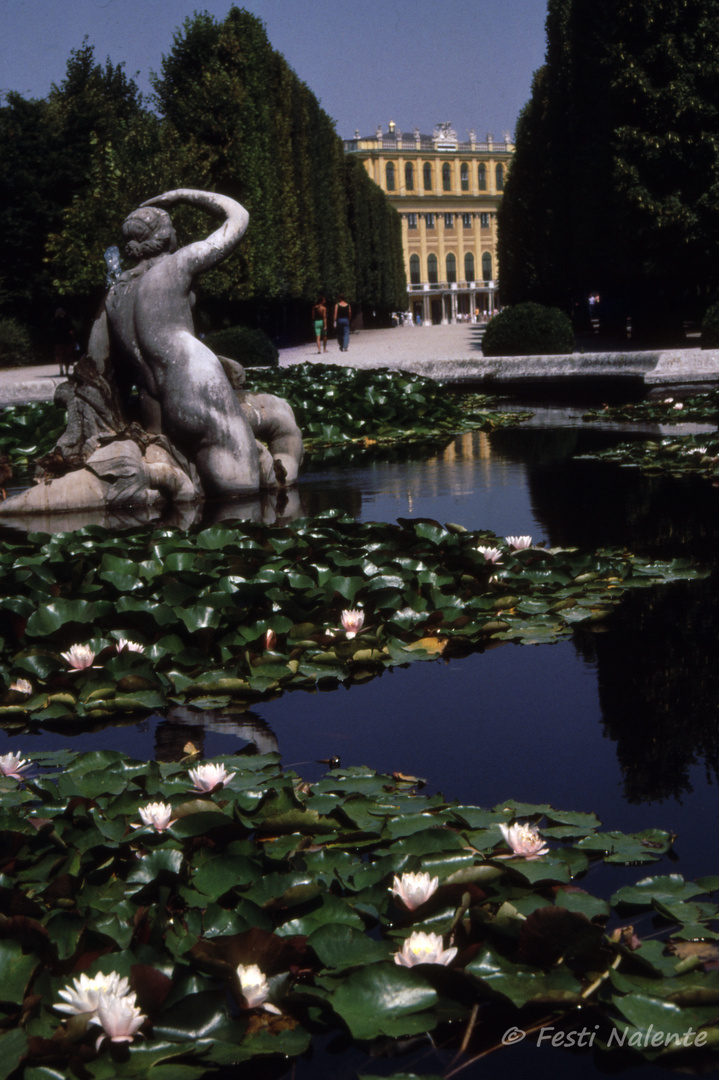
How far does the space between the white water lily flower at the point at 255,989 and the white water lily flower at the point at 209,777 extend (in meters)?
0.62

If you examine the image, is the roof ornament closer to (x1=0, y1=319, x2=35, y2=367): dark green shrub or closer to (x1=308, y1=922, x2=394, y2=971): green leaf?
(x1=0, y1=319, x2=35, y2=367): dark green shrub

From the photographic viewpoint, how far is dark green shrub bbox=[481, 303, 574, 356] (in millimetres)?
16297

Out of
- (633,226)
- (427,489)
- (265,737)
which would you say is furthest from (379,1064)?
(633,226)

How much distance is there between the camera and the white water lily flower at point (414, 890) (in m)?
1.75

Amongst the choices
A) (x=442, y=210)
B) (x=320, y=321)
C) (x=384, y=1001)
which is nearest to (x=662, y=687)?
(x=384, y=1001)

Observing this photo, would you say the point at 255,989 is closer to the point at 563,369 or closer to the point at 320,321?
the point at 563,369

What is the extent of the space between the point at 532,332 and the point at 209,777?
1484cm

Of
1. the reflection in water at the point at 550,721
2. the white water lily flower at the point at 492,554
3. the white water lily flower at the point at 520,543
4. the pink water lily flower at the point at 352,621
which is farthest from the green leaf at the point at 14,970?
the white water lily flower at the point at 520,543

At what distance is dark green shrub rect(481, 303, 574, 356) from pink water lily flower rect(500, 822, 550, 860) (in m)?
14.7

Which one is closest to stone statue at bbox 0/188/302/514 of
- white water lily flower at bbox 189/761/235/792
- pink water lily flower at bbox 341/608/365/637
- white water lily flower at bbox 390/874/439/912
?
pink water lily flower at bbox 341/608/365/637

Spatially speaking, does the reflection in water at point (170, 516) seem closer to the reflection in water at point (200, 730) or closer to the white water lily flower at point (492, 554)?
the white water lily flower at point (492, 554)

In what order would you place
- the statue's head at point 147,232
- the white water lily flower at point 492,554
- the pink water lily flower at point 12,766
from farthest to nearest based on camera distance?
the statue's head at point 147,232, the white water lily flower at point 492,554, the pink water lily flower at point 12,766

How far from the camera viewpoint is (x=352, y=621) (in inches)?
132

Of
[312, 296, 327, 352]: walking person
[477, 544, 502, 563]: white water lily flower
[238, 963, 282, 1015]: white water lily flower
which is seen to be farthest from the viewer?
[312, 296, 327, 352]: walking person
